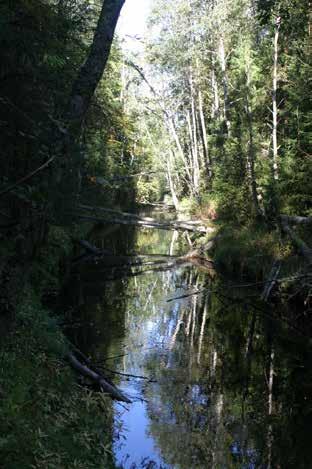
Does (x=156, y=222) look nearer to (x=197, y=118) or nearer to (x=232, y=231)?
(x=232, y=231)

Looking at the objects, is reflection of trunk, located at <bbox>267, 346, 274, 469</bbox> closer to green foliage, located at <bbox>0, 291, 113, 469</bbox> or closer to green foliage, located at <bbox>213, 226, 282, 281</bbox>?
green foliage, located at <bbox>0, 291, 113, 469</bbox>

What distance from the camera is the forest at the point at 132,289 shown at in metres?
4.65

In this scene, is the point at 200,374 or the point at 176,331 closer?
the point at 200,374

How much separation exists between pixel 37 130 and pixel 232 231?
1368cm

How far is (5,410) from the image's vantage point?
3953 millimetres

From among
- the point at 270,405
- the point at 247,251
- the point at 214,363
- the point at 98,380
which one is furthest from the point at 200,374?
the point at 247,251

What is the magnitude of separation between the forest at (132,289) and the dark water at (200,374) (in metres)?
0.04

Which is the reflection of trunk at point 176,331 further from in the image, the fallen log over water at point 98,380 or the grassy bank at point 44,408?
the grassy bank at point 44,408

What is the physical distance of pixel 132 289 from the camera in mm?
14969

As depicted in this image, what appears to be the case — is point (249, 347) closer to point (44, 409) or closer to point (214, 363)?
point (214, 363)

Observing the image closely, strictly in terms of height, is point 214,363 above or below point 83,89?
below

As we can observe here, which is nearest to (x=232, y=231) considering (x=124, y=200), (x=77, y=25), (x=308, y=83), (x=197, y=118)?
(x=308, y=83)

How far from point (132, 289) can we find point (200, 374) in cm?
681

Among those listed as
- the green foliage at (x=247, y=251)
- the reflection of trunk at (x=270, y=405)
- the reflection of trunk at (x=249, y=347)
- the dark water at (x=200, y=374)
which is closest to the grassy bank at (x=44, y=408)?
the dark water at (x=200, y=374)
